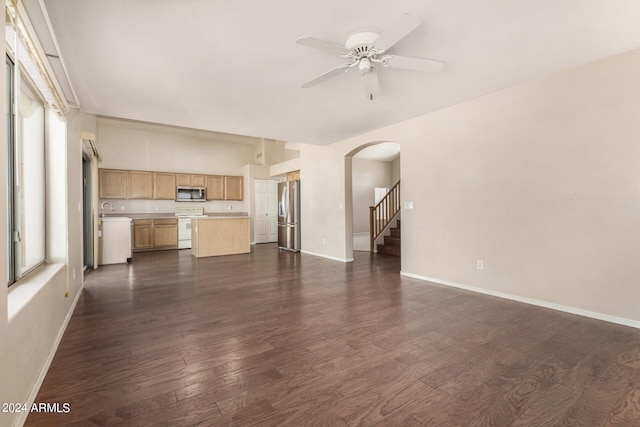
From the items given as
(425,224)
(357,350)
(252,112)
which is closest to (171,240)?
(252,112)

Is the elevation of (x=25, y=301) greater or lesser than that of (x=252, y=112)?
lesser

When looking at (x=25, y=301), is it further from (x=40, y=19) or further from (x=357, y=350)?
(x=357, y=350)

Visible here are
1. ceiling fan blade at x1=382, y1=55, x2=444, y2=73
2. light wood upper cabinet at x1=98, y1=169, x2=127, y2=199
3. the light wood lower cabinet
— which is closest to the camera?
ceiling fan blade at x1=382, y1=55, x2=444, y2=73

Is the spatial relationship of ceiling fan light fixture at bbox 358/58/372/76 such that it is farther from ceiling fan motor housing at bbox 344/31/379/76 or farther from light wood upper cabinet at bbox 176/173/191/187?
light wood upper cabinet at bbox 176/173/191/187

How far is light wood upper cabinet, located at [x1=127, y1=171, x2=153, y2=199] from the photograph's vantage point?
24.7ft

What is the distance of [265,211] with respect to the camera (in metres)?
9.27

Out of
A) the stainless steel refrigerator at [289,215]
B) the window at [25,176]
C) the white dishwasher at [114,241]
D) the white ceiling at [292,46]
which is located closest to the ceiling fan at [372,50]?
the white ceiling at [292,46]

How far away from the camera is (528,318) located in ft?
9.41

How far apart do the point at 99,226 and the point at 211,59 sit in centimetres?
467

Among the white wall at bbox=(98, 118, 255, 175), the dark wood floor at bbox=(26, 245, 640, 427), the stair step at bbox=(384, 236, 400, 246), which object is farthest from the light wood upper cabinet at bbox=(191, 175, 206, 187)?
the stair step at bbox=(384, 236, 400, 246)

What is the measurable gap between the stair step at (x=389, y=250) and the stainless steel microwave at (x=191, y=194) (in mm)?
5173

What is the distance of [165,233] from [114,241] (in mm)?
1938

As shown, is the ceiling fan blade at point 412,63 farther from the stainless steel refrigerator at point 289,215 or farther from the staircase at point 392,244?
the stainless steel refrigerator at point 289,215

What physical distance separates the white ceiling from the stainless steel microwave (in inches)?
168
